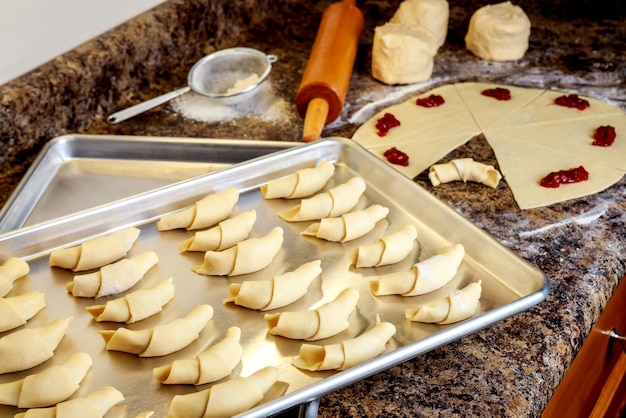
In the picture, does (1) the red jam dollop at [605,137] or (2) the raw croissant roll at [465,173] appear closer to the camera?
(2) the raw croissant roll at [465,173]

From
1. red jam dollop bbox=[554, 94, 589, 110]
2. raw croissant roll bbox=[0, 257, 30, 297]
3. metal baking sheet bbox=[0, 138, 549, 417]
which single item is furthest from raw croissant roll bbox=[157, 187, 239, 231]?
Result: red jam dollop bbox=[554, 94, 589, 110]

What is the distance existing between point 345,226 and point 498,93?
779 mm

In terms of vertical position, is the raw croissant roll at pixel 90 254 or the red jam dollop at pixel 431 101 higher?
the raw croissant roll at pixel 90 254

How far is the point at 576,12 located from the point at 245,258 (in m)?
1.64

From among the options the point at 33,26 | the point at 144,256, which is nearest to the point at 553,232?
the point at 144,256

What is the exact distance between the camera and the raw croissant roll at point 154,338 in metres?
1.13

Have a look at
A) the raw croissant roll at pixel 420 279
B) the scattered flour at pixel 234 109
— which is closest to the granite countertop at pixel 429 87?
the scattered flour at pixel 234 109

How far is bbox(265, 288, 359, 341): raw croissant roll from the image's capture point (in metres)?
1.15

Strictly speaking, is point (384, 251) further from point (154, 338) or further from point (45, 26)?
point (45, 26)

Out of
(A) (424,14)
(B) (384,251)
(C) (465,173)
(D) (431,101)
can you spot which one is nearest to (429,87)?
(D) (431,101)

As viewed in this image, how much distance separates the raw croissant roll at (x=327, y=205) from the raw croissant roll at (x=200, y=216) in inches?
4.7

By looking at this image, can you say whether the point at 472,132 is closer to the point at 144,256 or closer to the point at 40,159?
the point at 144,256

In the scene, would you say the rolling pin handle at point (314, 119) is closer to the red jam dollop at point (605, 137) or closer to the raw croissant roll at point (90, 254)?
the raw croissant roll at point (90, 254)

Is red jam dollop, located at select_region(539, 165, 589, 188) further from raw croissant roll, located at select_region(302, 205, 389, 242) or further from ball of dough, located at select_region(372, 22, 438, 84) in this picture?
ball of dough, located at select_region(372, 22, 438, 84)
